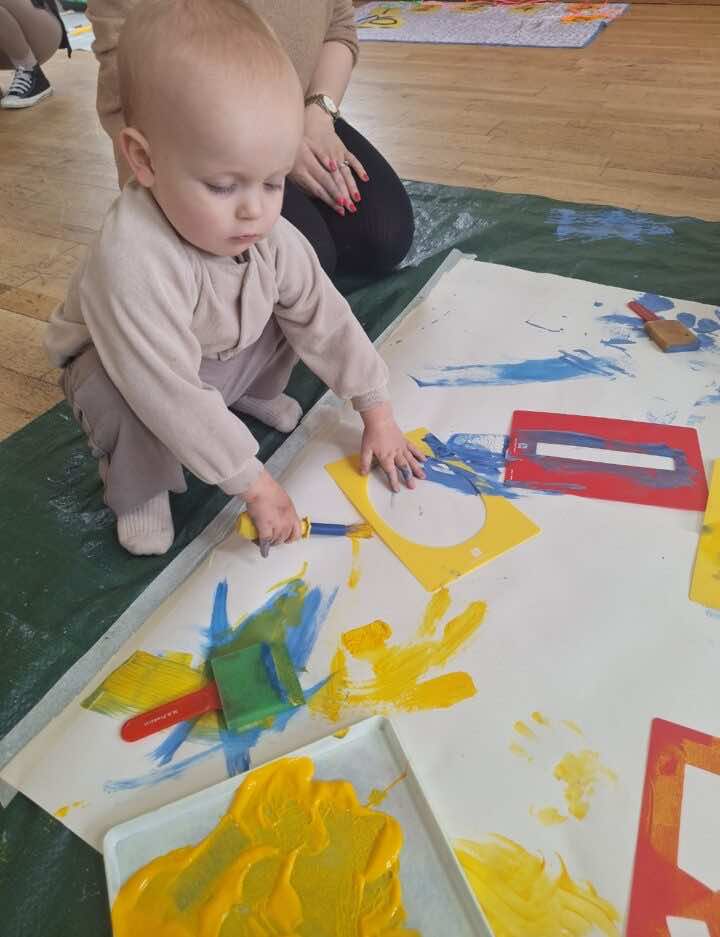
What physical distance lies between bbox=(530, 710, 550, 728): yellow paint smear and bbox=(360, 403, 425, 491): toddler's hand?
1.03 ft

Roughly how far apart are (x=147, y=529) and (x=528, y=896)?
0.57m

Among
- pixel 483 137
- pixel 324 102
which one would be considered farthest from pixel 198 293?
pixel 483 137

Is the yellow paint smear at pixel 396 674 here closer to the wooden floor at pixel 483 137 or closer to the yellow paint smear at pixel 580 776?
the yellow paint smear at pixel 580 776

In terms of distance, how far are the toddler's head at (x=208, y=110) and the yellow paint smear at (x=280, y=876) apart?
0.52m

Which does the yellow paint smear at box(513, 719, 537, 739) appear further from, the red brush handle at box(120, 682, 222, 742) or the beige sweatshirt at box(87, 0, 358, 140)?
the beige sweatshirt at box(87, 0, 358, 140)

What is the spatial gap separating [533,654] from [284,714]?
0.24 meters

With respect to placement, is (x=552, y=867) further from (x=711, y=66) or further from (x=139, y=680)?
(x=711, y=66)

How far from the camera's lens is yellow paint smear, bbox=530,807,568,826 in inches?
22.0

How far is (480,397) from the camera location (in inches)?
38.2

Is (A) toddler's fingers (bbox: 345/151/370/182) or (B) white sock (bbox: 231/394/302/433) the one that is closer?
(B) white sock (bbox: 231/394/302/433)

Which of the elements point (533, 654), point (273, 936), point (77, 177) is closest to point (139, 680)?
point (273, 936)

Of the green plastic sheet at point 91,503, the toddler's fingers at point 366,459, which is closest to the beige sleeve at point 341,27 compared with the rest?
the green plastic sheet at point 91,503

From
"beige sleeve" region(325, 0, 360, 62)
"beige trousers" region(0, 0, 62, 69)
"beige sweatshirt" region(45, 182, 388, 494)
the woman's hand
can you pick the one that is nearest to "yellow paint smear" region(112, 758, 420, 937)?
"beige sweatshirt" region(45, 182, 388, 494)

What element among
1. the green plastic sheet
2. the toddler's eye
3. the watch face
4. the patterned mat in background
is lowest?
the green plastic sheet
